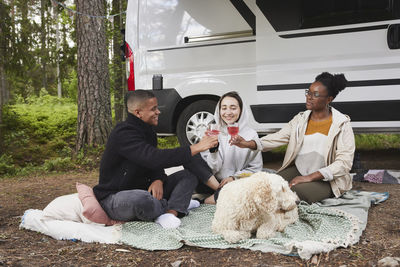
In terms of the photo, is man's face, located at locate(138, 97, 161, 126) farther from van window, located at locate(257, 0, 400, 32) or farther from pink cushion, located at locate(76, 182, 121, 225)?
van window, located at locate(257, 0, 400, 32)

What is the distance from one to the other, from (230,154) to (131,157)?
1156mm

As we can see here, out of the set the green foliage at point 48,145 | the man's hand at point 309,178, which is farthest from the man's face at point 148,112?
the green foliage at point 48,145

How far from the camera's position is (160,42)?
17.0ft

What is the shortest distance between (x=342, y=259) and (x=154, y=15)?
4.17m

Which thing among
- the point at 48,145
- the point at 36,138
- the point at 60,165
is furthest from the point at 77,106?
the point at 60,165

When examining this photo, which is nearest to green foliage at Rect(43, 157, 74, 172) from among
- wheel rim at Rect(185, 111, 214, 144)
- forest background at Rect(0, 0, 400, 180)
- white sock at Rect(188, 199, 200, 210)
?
forest background at Rect(0, 0, 400, 180)

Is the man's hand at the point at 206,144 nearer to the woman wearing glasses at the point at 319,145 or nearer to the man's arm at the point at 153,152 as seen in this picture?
the man's arm at the point at 153,152

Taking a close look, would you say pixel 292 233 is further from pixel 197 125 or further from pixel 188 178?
pixel 197 125

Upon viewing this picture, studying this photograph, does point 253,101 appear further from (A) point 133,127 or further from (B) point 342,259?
(B) point 342,259

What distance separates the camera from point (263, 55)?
4.62 meters

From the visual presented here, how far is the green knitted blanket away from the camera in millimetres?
2375

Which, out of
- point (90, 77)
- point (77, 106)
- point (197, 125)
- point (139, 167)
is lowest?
point (139, 167)

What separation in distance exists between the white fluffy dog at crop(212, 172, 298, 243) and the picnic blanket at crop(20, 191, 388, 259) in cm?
7

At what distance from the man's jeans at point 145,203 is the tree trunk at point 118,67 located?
23.8 feet
